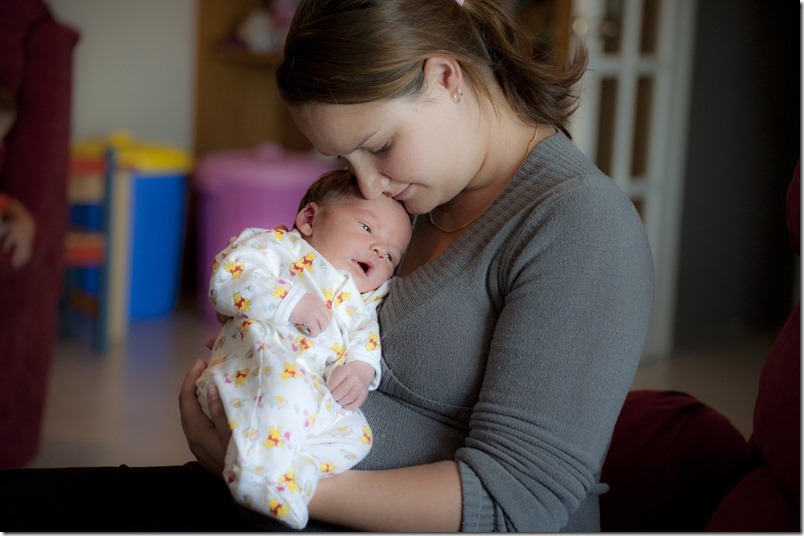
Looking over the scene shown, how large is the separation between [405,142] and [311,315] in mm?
243

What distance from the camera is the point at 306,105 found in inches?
48.3

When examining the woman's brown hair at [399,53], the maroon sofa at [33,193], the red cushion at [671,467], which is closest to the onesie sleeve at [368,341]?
the woman's brown hair at [399,53]

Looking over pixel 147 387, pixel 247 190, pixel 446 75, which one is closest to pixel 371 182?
pixel 446 75

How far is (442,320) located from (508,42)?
400 millimetres

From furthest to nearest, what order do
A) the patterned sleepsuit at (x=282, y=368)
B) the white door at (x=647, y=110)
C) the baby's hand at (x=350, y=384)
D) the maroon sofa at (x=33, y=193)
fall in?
the white door at (x=647, y=110)
the maroon sofa at (x=33, y=193)
the baby's hand at (x=350, y=384)
the patterned sleepsuit at (x=282, y=368)

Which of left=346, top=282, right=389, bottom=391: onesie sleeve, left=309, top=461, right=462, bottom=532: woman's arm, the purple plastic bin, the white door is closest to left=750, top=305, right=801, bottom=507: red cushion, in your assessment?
left=309, top=461, right=462, bottom=532: woman's arm

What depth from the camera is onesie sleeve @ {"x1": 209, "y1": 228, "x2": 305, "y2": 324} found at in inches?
46.7

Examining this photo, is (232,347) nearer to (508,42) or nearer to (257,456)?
(257,456)

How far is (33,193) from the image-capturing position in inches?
110

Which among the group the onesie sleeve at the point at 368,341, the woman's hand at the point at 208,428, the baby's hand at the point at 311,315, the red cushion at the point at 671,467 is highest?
the baby's hand at the point at 311,315

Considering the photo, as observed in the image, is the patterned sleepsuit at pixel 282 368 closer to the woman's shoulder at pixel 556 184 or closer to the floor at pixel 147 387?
the woman's shoulder at pixel 556 184

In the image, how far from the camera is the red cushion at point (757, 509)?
3.61 feet

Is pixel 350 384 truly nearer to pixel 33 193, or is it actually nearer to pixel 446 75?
pixel 446 75

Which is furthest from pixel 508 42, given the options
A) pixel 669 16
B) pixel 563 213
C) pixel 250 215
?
pixel 250 215
